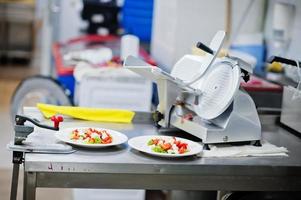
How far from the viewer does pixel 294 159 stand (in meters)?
2.01

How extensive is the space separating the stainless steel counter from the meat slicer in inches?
5.8

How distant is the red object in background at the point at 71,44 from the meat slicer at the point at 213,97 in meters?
1.58

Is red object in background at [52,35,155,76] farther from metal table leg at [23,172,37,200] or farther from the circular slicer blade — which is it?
metal table leg at [23,172,37,200]

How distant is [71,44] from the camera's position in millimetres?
4801

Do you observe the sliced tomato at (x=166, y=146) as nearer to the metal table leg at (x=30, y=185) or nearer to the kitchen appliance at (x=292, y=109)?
the metal table leg at (x=30, y=185)

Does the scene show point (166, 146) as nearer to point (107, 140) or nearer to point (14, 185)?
point (107, 140)

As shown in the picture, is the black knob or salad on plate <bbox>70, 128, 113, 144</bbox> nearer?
salad on plate <bbox>70, 128, 113, 144</bbox>

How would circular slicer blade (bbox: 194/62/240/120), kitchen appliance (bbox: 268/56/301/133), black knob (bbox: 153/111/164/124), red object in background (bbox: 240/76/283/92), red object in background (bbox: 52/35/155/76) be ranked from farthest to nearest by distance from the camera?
red object in background (bbox: 52/35/155/76)
red object in background (bbox: 240/76/283/92)
kitchen appliance (bbox: 268/56/301/133)
black knob (bbox: 153/111/164/124)
circular slicer blade (bbox: 194/62/240/120)

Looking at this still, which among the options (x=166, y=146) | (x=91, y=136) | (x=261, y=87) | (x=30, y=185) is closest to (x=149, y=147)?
(x=166, y=146)

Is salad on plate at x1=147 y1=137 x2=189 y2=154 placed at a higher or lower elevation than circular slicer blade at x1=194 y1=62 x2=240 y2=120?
lower

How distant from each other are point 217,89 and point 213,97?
3cm

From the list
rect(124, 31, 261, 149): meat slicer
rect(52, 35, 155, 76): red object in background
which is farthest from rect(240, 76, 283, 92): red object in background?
rect(124, 31, 261, 149): meat slicer

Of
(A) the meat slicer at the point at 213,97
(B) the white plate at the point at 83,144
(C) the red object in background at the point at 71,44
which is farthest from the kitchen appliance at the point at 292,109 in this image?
(C) the red object in background at the point at 71,44

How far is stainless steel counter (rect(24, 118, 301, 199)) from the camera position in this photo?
175 centimetres
